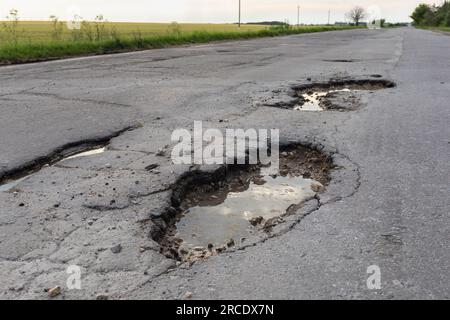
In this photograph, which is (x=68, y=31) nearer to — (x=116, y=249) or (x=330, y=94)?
(x=330, y=94)

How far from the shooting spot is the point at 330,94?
7.51 metres

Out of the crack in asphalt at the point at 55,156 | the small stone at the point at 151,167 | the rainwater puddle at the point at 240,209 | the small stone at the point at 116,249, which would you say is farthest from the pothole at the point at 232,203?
the crack in asphalt at the point at 55,156

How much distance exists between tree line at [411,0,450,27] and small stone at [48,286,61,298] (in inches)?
3281

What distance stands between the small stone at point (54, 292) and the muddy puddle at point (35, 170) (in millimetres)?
1609

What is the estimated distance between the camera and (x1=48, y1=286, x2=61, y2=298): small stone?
221 centimetres

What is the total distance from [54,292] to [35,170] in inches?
83.2

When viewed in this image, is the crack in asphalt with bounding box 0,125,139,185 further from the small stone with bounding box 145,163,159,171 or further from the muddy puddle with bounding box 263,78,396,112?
the muddy puddle with bounding box 263,78,396,112

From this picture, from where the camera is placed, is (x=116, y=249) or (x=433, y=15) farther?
(x=433, y=15)

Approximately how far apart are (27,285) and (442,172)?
3.50m

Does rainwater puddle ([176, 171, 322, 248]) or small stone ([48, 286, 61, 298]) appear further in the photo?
rainwater puddle ([176, 171, 322, 248])

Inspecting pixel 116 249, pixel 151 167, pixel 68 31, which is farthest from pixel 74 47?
pixel 116 249

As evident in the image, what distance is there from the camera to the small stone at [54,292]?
2.21 meters

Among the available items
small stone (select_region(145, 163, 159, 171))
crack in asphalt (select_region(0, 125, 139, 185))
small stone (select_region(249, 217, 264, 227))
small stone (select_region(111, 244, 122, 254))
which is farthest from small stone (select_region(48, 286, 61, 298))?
crack in asphalt (select_region(0, 125, 139, 185))
